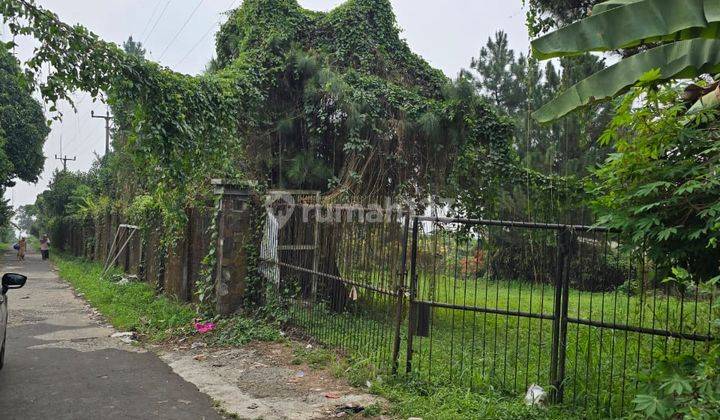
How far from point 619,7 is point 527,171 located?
21.7 ft

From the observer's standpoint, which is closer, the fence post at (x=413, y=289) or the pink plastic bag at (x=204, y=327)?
the fence post at (x=413, y=289)

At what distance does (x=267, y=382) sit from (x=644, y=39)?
201 inches

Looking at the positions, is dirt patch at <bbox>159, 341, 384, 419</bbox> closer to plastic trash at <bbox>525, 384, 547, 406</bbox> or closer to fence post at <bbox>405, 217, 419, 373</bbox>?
fence post at <bbox>405, 217, 419, 373</bbox>

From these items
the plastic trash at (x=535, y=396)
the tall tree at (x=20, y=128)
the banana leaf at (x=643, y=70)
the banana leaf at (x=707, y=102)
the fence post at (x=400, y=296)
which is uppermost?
the tall tree at (x=20, y=128)

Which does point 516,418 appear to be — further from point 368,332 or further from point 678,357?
point 368,332

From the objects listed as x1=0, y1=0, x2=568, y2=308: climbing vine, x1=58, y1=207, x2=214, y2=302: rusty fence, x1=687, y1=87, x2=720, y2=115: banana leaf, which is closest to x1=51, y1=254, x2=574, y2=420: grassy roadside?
x1=58, y1=207, x2=214, y2=302: rusty fence

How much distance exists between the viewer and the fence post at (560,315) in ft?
17.0

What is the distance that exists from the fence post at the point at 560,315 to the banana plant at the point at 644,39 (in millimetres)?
1334

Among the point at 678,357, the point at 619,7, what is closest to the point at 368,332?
the point at 678,357

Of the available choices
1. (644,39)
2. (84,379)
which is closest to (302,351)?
(84,379)

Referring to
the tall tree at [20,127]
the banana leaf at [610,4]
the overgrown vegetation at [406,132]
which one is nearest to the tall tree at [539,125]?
the overgrown vegetation at [406,132]

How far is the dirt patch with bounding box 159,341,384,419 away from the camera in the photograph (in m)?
5.43

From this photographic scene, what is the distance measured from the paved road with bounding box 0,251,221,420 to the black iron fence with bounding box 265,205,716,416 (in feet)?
7.04

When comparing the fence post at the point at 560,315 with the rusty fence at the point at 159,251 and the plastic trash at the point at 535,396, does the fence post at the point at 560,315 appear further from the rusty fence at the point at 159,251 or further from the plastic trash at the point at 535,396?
the rusty fence at the point at 159,251
